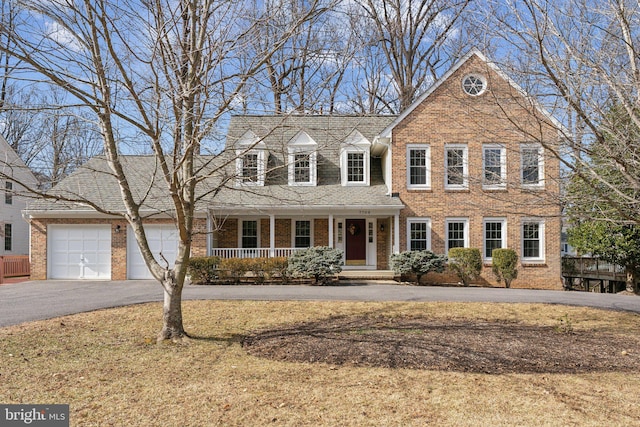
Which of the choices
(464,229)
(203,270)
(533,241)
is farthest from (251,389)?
(533,241)

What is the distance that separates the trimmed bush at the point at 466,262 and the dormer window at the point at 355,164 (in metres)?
4.70

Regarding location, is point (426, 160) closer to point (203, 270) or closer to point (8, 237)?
point (203, 270)

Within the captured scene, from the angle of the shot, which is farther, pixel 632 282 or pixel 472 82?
pixel 632 282

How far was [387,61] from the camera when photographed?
98.2 ft

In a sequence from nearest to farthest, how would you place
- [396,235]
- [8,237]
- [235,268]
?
[235,268], [396,235], [8,237]

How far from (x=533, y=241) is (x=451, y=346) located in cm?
1290

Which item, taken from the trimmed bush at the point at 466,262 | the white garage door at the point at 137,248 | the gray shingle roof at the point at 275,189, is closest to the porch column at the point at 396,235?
the gray shingle roof at the point at 275,189

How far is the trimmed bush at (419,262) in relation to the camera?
17.1 meters

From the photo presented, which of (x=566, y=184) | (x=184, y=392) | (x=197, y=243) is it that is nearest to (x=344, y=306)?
(x=566, y=184)

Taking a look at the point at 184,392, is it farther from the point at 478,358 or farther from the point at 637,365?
the point at 637,365

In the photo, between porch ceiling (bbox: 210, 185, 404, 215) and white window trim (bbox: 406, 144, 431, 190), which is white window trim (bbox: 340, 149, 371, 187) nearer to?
porch ceiling (bbox: 210, 185, 404, 215)

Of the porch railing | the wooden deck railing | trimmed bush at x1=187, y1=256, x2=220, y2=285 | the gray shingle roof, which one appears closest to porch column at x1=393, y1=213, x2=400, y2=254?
the gray shingle roof

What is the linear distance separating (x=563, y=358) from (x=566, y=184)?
3.09 m

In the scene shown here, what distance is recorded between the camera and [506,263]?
59.1 feet
